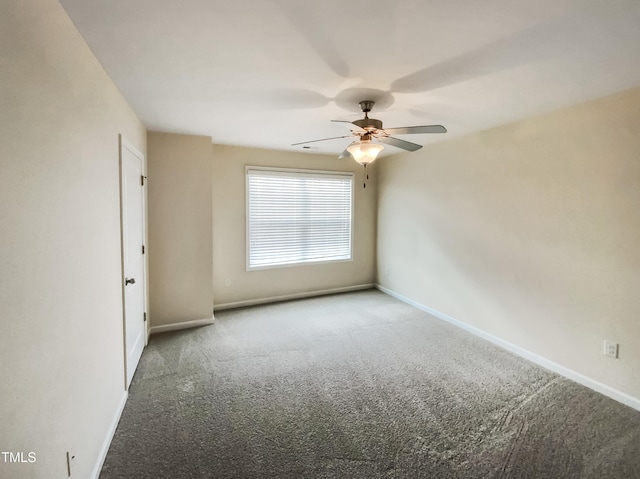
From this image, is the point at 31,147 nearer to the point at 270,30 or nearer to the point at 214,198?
the point at 270,30

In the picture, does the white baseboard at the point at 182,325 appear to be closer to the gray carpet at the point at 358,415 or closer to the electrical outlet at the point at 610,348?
the gray carpet at the point at 358,415

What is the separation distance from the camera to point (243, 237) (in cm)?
457

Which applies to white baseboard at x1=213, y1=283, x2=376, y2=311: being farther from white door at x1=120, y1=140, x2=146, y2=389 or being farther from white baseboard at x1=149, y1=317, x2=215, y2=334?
white door at x1=120, y1=140, x2=146, y2=389

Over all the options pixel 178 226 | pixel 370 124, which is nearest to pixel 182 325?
pixel 178 226

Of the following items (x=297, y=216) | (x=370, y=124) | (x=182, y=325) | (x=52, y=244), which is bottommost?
(x=182, y=325)

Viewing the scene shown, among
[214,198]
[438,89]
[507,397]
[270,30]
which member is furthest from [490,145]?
[214,198]

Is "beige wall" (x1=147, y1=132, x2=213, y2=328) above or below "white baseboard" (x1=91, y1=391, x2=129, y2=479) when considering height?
above

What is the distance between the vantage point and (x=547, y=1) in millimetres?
1361

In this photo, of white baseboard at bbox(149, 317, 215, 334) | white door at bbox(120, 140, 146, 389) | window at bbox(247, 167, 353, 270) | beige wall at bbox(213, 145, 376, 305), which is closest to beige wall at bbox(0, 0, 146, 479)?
white door at bbox(120, 140, 146, 389)

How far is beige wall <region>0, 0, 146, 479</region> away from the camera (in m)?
1.01

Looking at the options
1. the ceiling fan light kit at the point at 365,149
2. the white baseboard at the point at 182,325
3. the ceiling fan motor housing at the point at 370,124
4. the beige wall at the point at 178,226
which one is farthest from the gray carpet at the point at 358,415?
the ceiling fan motor housing at the point at 370,124

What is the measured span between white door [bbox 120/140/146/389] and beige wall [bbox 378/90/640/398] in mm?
3580

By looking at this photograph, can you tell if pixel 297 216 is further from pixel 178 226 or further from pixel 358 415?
pixel 358 415

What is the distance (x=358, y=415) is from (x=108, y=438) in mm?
1644
